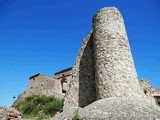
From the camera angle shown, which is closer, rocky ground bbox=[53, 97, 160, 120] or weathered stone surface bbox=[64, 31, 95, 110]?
rocky ground bbox=[53, 97, 160, 120]

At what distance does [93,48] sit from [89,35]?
38.1 inches

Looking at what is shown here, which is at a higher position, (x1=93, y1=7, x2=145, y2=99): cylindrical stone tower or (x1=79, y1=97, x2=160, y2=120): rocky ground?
(x1=93, y1=7, x2=145, y2=99): cylindrical stone tower

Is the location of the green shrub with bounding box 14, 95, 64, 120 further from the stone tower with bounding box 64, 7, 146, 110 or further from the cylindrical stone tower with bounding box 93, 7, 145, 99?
the cylindrical stone tower with bounding box 93, 7, 145, 99

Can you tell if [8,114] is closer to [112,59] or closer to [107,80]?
[107,80]

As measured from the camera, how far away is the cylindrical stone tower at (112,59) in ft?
32.6

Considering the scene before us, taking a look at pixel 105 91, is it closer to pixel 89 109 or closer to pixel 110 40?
pixel 89 109

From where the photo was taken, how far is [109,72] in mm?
10258

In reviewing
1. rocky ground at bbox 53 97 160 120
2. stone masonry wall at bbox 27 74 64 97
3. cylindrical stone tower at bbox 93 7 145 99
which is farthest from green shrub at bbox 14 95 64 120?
rocky ground at bbox 53 97 160 120

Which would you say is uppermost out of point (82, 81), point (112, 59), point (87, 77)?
point (112, 59)

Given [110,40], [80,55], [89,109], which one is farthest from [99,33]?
[89,109]

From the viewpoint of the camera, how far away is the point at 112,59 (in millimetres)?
10500

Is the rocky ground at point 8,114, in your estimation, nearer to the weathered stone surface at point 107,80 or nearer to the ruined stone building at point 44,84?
the weathered stone surface at point 107,80

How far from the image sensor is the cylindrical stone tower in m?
9.92

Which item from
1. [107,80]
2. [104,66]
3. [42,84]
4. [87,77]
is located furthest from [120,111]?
[42,84]
